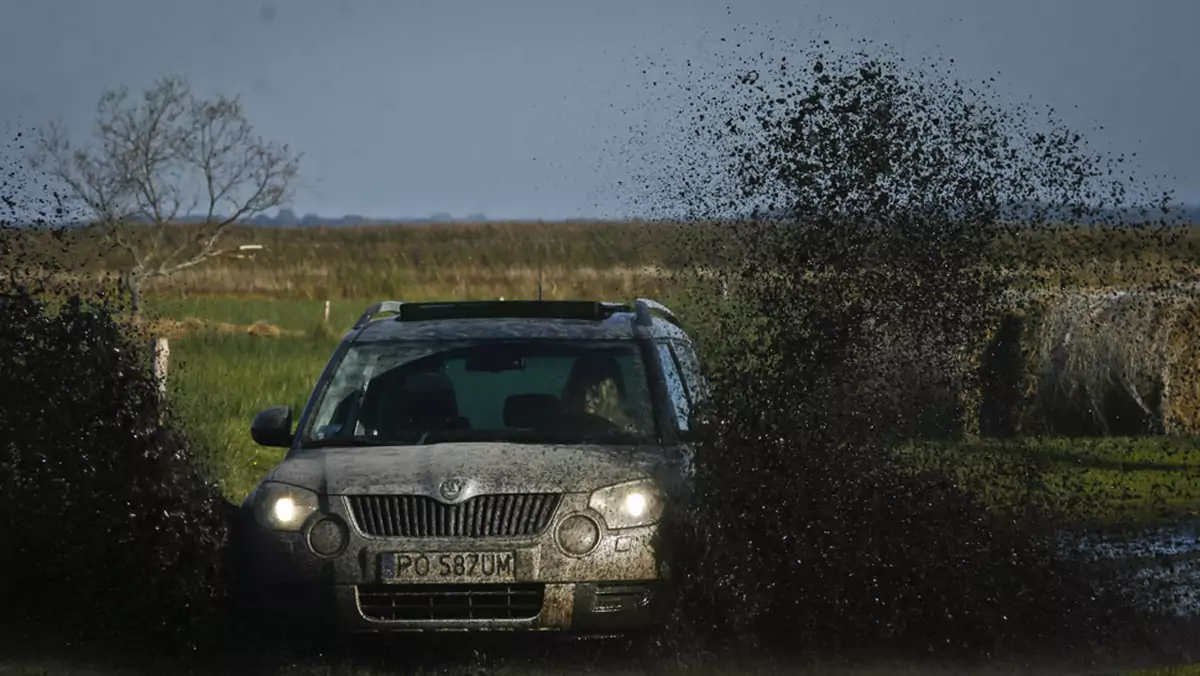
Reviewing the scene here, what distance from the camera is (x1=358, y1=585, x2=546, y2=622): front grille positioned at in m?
8.76

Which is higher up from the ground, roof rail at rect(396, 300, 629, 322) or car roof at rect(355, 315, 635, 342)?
roof rail at rect(396, 300, 629, 322)

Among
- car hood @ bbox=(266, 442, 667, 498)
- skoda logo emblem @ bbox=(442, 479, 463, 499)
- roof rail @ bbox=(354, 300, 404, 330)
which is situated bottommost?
skoda logo emblem @ bbox=(442, 479, 463, 499)

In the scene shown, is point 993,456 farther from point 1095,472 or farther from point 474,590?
point 474,590

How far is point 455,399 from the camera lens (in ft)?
33.5

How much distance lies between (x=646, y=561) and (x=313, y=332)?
1528 inches

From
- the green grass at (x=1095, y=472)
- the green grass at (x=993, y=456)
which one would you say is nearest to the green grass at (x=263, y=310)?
the green grass at (x=993, y=456)

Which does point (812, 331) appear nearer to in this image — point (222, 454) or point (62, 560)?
point (62, 560)

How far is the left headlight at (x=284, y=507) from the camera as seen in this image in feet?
29.3

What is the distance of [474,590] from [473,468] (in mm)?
571

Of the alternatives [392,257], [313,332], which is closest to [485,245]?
[392,257]

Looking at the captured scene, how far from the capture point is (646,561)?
8891 mm

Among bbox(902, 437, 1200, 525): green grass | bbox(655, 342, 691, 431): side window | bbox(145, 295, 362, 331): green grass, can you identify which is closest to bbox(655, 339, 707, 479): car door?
bbox(655, 342, 691, 431): side window

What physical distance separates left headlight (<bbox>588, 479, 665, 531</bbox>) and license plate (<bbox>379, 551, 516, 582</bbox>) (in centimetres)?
43

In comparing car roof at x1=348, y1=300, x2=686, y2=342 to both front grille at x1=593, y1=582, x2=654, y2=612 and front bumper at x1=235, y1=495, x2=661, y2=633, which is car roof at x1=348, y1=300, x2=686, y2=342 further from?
front grille at x1=593, y1=582, x2=654, y2=612
